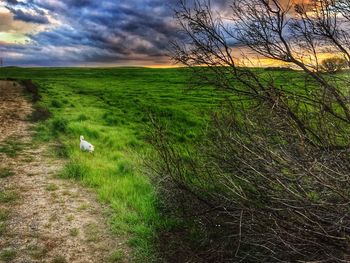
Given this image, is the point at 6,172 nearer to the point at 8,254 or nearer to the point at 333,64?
the point at 8,254

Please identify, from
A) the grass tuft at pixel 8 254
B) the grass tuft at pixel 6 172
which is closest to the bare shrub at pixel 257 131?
the grass tuft at pixel 8 254

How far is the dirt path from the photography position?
5363mm

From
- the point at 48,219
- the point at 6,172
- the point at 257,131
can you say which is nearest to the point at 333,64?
the point at 257,131

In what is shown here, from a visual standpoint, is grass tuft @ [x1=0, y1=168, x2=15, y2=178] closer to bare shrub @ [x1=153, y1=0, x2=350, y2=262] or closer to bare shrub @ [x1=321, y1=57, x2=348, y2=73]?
bare shrub @ [x1=153, y1=0, x2=350, y2=262]

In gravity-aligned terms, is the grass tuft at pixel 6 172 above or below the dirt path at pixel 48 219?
above

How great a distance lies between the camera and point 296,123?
483cm

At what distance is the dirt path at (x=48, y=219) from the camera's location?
17.6 ft

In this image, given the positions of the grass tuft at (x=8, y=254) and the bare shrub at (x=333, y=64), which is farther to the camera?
the grass tuft at (x=8, y=254)

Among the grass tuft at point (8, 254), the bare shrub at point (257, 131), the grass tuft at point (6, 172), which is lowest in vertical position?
the grass tuft at point (8, 254)

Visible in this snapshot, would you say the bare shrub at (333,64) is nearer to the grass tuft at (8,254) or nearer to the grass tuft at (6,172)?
the grass tuft at (8,254)

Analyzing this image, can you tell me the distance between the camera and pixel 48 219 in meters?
6.44

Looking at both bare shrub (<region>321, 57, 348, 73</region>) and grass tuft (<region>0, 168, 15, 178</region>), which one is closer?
bare shrub (<region>321, 57, 348, 73</region>)

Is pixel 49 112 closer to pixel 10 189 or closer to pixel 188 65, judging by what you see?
pixel 10 189

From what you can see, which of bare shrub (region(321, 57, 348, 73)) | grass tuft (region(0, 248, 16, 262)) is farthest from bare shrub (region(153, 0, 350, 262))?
grass tuft (region(0, 248, 16, 262))
